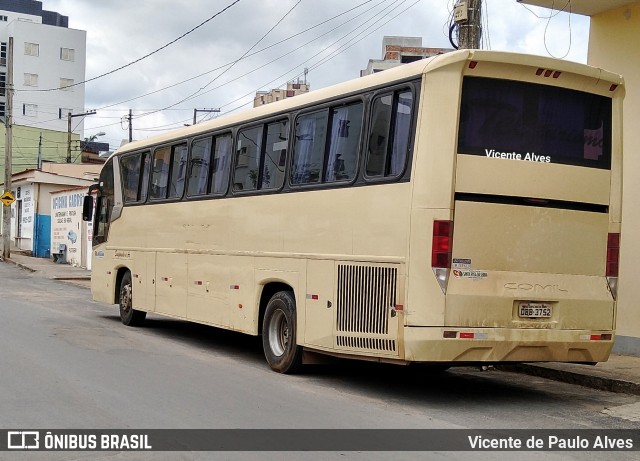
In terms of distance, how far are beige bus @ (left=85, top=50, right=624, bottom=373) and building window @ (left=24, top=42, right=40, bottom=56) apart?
7688 cm

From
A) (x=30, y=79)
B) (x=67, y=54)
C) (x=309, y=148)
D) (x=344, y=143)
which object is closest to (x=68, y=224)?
(x=309, y=148)

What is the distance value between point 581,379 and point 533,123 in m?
3.50

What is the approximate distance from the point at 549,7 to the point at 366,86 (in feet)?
18.7

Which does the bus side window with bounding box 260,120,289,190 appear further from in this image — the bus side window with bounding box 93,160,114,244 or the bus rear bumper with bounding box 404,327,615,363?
the bus side window with bounding box 93,160,114,244

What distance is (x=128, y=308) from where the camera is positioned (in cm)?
1580

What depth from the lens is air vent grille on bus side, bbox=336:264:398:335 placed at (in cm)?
854

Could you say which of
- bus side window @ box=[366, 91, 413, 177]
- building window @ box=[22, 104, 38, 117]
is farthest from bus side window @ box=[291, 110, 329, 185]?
building window @ box=[22, 104, 38, 117]

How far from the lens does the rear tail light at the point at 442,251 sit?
26.9 feet

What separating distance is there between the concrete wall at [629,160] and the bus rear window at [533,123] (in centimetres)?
366

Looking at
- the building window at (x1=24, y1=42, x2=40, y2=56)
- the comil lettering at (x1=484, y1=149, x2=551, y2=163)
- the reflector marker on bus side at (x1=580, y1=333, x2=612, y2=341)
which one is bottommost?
the reflector marker on bus side at (x1=580, y1=333, x2=612, y2=341)

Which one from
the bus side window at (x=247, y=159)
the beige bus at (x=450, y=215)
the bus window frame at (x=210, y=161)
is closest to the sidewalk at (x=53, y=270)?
the bus window frame at (x=210, y=161)

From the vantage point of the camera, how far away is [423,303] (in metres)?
8.21

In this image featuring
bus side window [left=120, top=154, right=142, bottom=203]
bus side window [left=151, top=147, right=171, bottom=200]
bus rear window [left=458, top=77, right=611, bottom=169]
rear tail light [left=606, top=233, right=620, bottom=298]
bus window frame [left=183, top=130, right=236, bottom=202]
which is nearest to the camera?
bus rear window [left=458, top=77, right=611, bottom=169]

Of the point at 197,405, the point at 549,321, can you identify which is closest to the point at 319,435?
the point at 197,405
